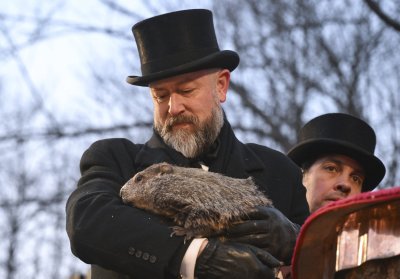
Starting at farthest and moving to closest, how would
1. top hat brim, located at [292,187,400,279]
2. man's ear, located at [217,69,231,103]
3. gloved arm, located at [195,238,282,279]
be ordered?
man's ear, located at [217,69,231,103] < gloved arm, located at [195,238,282,279] < top hat brim, located at [292,187,400,279]

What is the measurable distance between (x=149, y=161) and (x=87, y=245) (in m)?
0.67

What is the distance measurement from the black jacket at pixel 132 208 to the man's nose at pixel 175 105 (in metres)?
0.18

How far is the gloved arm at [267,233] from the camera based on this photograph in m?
3.94

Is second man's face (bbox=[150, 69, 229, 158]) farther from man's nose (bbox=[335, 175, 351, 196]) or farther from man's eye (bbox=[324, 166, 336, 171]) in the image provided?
man's eye (bbox=[324, 166, 336, 171])

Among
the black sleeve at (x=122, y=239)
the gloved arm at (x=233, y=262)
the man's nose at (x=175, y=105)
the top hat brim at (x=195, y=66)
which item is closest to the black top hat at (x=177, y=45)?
the top hat brim at (x=195, y=66)

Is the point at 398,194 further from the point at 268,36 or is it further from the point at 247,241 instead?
the point at 268,36

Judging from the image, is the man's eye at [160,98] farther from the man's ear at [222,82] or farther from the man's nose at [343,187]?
the man's nose at [343,187]

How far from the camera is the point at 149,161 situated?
4.53 m

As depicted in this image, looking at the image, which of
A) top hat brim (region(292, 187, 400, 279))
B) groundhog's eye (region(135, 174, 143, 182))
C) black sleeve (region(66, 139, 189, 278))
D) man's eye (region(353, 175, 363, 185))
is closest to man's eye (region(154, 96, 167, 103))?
groundhog's eye (region(135, 174, 143, 182))

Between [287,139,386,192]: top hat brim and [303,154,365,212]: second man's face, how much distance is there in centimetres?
4

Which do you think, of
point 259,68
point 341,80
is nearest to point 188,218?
point 341,80

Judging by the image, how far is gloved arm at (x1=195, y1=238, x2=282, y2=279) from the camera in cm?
379

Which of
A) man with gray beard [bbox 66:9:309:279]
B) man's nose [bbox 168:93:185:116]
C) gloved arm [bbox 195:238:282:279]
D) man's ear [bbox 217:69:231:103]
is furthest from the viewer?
man's ear [bbox 217:69:231:103]

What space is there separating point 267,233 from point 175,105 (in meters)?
0.89
